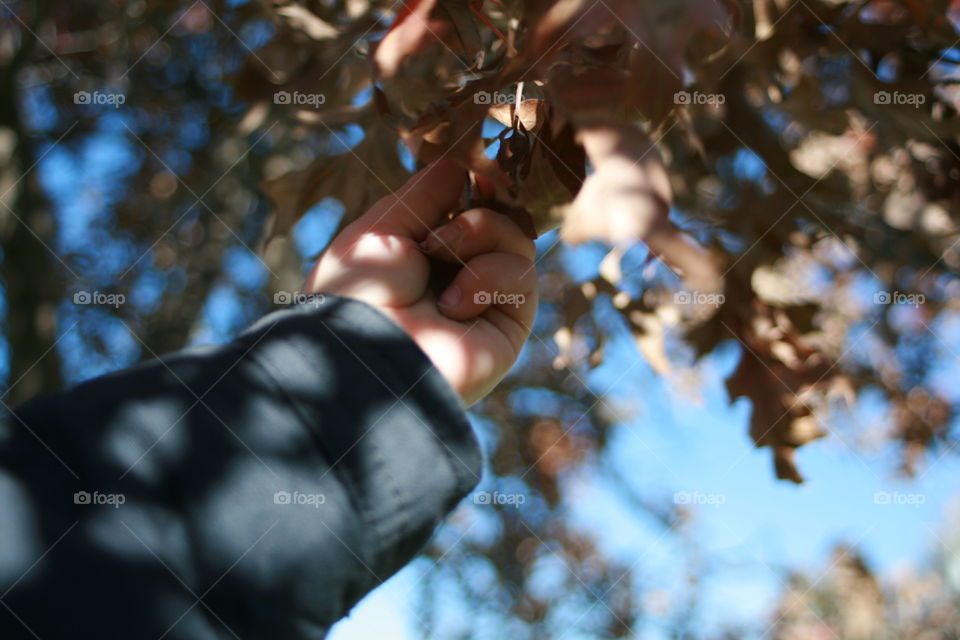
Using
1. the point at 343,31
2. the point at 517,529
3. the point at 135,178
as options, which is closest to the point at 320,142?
the point at 135,178

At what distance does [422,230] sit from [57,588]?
42 cm

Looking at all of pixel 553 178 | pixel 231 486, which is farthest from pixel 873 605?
pixel 231 486

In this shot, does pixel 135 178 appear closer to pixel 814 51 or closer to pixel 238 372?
pixel 814 51

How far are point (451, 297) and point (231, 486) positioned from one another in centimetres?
26

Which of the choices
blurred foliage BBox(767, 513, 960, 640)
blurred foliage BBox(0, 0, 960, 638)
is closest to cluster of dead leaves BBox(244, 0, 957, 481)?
blurred foliage BBox(0, 0, 960, 638)

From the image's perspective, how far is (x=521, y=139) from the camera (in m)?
0.84

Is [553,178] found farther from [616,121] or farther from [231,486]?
[231,486]

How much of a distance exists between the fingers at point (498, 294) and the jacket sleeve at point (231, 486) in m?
0.15

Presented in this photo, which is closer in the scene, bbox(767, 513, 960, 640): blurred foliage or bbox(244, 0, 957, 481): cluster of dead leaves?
bbox(244, 0, 957, 481): cluster of dead leaves

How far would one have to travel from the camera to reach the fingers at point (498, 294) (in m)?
0.64

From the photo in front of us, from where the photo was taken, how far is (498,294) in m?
0.69

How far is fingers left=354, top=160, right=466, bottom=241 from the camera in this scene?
71cm

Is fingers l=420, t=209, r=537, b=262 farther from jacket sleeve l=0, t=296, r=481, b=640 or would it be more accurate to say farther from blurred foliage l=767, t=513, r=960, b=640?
blurred foliage l=767, t=513, r=960, b=640

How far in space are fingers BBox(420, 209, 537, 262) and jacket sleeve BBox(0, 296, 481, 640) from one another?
20 cm
